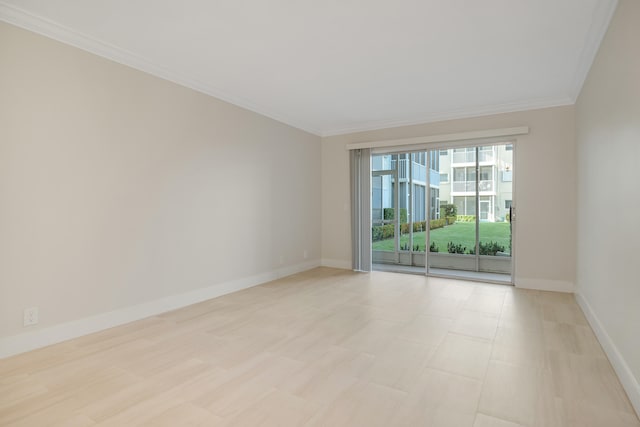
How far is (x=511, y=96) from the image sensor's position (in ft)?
14.5

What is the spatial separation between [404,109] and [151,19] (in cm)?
354

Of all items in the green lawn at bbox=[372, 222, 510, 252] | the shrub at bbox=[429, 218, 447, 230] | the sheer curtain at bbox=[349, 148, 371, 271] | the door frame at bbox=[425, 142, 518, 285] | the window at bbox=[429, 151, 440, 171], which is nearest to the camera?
the door frame at bbox=[425, 142, 518, 285]

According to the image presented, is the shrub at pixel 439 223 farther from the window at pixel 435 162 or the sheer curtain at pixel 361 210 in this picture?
the sheer curtain at pixel 361 210

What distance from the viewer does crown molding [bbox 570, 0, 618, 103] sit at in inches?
95.2

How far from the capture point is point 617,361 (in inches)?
90.2

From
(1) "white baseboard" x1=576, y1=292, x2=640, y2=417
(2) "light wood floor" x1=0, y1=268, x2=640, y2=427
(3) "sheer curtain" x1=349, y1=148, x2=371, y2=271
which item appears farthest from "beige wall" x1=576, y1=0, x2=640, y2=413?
(3) "sheer curtain" x1=349, y1=148, x2=371, y2=271

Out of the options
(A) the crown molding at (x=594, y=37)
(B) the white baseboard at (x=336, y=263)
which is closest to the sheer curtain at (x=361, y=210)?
(B) the white baseboard at (x=336, y=263)

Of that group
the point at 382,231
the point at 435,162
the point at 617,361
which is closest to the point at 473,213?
the point at 435,162

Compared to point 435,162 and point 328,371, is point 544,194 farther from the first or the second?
point 328,371

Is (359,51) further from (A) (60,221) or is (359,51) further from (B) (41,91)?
(A) (60,221)

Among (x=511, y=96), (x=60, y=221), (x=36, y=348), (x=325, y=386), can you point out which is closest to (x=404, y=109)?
(x=511, y=96)

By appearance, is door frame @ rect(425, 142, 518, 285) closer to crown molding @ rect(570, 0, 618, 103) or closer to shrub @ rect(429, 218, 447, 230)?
shrub @ rect(429, 218, 447, 230)

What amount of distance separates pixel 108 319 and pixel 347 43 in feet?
11.2

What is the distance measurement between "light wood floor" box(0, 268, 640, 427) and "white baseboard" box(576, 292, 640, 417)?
0.18 feet
